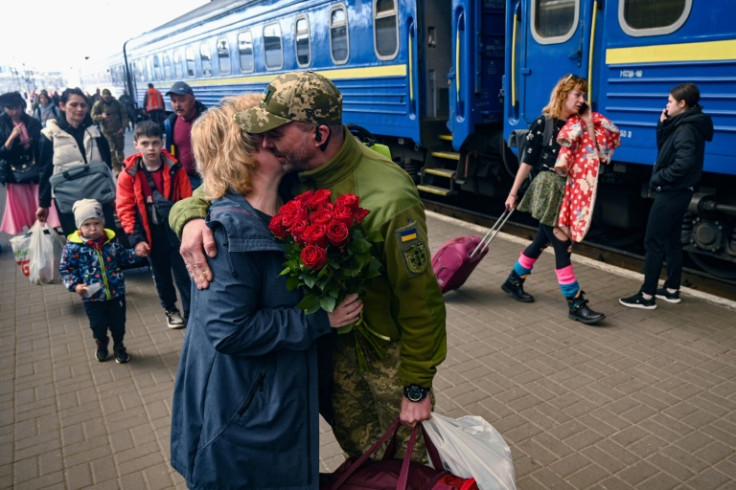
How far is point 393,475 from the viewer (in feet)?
6.64

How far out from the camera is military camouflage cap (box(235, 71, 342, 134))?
6.23 feet

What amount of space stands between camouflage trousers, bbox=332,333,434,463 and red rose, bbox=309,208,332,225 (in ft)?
1.87

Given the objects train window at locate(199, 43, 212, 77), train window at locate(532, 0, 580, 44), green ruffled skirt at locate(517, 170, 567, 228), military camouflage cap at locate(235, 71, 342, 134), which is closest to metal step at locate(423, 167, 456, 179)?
train window at locate(532, 0, 580, 44)

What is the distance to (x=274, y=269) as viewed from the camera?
6.30 ft

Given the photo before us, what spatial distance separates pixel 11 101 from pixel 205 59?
1082 cm

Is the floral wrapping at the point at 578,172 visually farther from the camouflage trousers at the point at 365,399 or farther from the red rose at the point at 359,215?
the red rose at the point at 359,215

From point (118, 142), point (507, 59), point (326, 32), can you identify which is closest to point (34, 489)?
point (507, 59)

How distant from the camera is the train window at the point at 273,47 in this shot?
12.3 m

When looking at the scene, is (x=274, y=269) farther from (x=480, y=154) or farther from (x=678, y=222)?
(x=480, y=154)

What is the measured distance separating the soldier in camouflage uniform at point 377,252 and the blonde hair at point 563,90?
307cm

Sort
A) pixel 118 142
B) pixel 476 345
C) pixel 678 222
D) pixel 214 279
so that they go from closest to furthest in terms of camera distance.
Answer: pixel 214 279, pixel 476 345, pixel 678 222, pixel 118 142

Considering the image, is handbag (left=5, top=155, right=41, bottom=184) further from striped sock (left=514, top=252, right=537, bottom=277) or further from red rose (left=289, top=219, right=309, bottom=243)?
red rose (left=289, top=219, right=309, bottom=243)

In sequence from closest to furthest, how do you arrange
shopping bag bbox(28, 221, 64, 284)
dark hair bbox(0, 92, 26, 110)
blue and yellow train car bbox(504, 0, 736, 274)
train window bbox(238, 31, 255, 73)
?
blue and yellow train car bbox(504, 0, 736, 274) < shopping bag bbox(28, 221, 64, 284) < dark hair bbox(0, 92, 26, 110) < train window bbox(238, 31, 255, 73)

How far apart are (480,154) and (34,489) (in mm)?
6998
